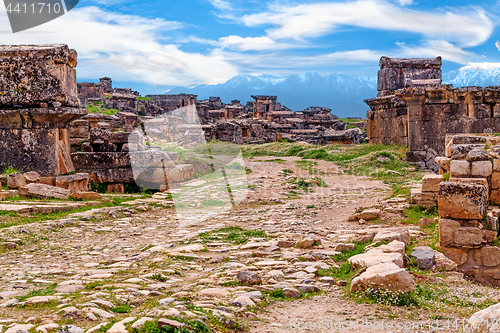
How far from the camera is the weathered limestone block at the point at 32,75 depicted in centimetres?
Answer: 917

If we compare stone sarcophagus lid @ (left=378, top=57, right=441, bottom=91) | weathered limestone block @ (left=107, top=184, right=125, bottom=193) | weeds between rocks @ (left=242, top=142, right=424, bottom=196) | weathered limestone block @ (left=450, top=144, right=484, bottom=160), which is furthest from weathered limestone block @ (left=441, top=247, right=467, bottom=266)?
stone sarcophagus lid @ (left=378, top=57, right=441, bottom=91)

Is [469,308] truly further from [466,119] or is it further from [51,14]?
[466,119]

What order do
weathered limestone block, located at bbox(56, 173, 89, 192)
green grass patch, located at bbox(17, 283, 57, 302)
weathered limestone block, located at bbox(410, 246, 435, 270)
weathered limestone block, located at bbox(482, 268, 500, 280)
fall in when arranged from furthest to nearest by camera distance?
weathered limestone block, located at bbox(56, 173, 89, 192) < weathered limestone block, located at bbox(482, 268, 500, 280) < weathered limestone block, located at bbox(410, 246, 435, 270) < green grass patch, located at bbox(17, 283, 57, 302)

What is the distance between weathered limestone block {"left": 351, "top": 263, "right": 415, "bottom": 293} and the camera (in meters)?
3.72

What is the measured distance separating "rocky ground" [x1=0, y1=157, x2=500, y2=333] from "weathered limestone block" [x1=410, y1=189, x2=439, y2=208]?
0.31 metres

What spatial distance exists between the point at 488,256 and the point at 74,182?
8.26 meters

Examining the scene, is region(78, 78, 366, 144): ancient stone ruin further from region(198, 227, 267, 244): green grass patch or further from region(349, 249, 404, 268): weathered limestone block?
region(349, 249, 404, 268): weathered limestone block

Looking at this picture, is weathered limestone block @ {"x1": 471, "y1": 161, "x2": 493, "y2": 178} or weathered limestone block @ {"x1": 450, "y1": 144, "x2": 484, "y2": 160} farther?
weathered limestone block @ {"x1": 450, "y1": 144, "x2": 484, "y2": 160}

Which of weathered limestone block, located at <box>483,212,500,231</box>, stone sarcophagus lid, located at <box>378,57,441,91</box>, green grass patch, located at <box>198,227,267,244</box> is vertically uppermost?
stone sarcophagus lid, located at <box>378,57,441,91</box>

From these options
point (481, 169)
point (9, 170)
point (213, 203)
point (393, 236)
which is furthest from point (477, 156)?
point (9, 170)

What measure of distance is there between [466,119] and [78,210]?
42.5ft

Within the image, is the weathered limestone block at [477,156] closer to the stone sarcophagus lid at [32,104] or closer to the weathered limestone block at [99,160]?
the stone sarcophagus lid at [32,104]

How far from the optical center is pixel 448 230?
5.85 metres

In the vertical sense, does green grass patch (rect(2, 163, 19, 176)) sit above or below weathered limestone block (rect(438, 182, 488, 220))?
above
